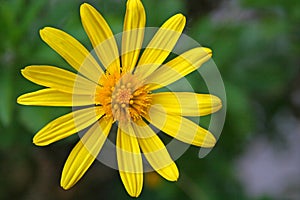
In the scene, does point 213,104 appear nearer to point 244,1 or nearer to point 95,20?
point 95,20

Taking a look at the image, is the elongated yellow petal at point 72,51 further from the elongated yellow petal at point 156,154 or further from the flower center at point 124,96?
the elongated yellow petal at point 156,154

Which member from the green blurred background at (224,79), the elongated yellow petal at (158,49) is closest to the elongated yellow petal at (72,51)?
the elongated yellow petal at (158,49)

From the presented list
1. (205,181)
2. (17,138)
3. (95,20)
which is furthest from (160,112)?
(205,181)

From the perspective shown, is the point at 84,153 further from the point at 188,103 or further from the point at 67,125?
the point at 188,103

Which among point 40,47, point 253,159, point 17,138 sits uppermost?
point 40,47

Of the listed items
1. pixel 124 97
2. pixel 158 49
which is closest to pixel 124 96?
pixel 124 97
